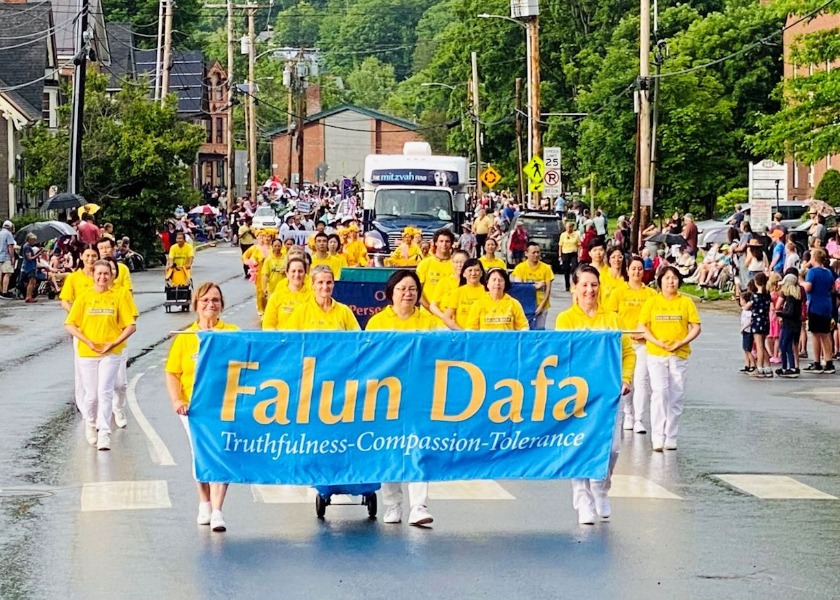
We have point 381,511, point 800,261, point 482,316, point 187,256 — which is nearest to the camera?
point 381,511

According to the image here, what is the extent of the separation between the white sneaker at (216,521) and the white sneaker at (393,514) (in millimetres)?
1091

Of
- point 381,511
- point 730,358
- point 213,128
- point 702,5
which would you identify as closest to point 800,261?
point 730,358

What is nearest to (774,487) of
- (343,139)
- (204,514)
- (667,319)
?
(667,319)

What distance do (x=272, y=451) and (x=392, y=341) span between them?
1.08 metres

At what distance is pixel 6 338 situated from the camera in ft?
95.8

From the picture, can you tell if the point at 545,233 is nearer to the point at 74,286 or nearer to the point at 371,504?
the point at 74,286

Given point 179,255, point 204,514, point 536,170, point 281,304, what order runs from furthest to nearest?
point 536,170 → point 179,255 → point 281,304 → point 204,514

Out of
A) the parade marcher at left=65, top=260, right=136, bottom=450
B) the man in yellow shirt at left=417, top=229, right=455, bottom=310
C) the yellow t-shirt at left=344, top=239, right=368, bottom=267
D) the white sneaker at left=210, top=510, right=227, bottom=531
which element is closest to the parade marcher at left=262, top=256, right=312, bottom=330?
the parade marcher at left=65, top=260, right=136, bottom=450

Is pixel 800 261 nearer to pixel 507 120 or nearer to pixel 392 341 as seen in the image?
pixel 392 341

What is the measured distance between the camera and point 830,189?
5153 centimetres

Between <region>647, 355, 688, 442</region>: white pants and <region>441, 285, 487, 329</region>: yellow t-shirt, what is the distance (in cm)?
174

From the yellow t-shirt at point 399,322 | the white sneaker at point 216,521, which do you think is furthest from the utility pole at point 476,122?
the white sneaker at point 216,521

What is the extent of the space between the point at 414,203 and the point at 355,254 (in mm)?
15950

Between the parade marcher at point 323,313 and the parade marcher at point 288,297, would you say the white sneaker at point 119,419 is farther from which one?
the parade marcher at point 323,313
